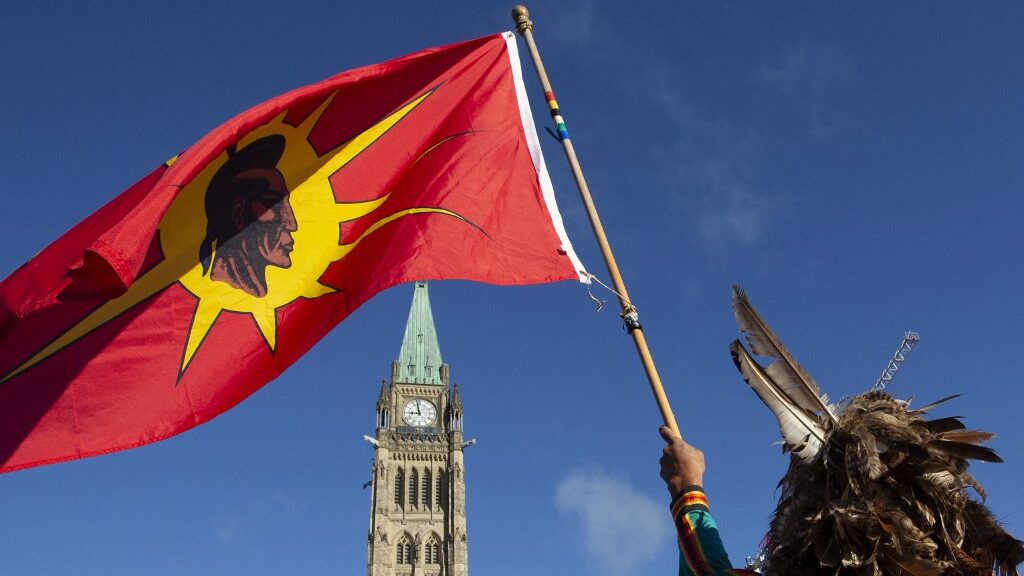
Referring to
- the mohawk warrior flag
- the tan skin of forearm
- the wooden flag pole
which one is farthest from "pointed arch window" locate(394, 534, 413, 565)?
the tan skin of forearm

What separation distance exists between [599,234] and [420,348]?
7348 centimetres

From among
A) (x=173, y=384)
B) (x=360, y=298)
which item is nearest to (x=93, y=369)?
(x=173, y=384)

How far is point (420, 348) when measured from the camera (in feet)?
255

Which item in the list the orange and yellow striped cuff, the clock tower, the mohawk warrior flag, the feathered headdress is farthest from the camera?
the clock tower

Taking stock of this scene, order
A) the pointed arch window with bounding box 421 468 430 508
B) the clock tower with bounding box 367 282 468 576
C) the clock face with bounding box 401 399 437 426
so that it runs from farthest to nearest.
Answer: the clock face with bounding box 401 399 437 426 → the pointed arch window with bounding box 421 468 430 508 → the clock tower with bounding box 367 282 468 576

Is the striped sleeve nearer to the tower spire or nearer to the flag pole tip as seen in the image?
the flag pole tip

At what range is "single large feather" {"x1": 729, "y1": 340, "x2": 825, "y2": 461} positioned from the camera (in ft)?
9.87

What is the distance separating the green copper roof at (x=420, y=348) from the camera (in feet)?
250

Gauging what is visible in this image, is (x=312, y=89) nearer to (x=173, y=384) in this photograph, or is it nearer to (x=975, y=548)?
(x=173, y=384)

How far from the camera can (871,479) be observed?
279 centimetres

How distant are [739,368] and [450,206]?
364cm

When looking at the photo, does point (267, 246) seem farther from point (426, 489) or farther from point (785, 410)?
point (426, 489)

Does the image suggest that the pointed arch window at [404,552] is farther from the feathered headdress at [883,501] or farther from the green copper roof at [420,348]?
the feathered headdress at [883,501]

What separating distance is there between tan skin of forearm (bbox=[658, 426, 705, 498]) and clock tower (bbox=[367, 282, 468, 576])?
210 feet
